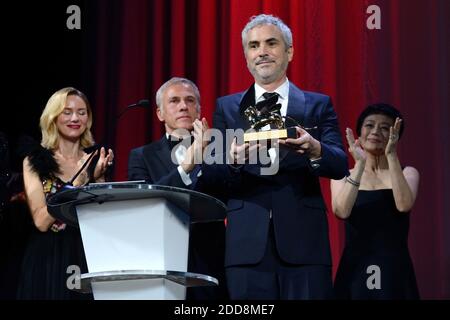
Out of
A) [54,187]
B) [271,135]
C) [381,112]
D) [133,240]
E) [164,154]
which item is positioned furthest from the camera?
[381,112]

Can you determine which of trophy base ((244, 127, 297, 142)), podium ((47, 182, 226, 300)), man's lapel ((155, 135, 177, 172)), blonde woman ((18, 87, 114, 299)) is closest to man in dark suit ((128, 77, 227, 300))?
man's lapel ((155, 135, 177, 172))

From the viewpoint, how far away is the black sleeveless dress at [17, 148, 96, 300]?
10.8 ft

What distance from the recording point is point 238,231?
Result: 2570 mm

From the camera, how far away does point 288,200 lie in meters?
2.57

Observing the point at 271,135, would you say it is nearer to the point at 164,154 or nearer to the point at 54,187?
the point at 164,154

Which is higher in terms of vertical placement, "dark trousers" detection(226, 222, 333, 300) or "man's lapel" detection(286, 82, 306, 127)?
"man's lapel" detection(286, 82, 306, 127)

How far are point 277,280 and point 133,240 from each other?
55 cm

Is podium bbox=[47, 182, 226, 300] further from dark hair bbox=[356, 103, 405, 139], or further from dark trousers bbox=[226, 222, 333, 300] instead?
dark hair bbox=[356, 103, 405, 139]

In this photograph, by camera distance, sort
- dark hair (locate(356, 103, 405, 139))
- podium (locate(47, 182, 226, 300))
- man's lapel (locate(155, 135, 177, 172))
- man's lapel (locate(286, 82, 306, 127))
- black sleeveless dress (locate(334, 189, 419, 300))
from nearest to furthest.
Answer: podium (locate(47, 182, 226, 300))
man's lapel (locate(286, 82, 306, 127))
man's lapel (locate(155, 135, 177, 172))
black sleeveless dress (locate(334, 189, 419, 300))
dark hair (locate(356, 103, 405, 139))

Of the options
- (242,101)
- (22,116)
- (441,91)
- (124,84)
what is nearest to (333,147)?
(242,101)

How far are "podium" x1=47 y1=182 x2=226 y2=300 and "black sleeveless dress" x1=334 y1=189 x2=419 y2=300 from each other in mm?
1176

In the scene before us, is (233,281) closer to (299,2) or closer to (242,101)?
(242,101)

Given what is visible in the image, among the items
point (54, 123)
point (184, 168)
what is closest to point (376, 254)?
point (184, 168)

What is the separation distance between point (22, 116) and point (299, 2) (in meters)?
1.66
